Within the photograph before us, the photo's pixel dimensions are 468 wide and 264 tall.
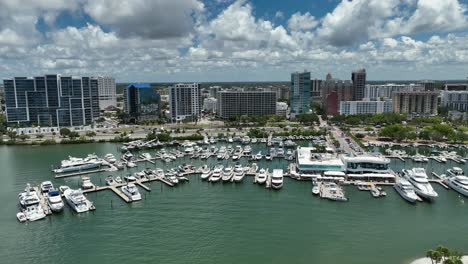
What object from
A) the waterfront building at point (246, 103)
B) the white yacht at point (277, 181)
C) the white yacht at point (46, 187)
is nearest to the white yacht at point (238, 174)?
the white yacht at point (277, 181)

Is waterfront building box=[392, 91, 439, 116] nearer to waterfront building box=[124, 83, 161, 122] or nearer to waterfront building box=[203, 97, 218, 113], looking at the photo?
waterfront building box=[203, 97, 218, 113]

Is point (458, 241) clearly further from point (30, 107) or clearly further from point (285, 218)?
point (30, 107)

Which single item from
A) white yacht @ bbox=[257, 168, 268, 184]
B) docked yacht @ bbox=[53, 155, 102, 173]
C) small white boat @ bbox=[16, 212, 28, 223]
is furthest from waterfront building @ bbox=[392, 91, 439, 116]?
small white boat @ bbox=[16, 212, 28, 223]

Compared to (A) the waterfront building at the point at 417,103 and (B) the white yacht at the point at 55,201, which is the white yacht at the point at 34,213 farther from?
(A) the waterfront building at the point at 417,103

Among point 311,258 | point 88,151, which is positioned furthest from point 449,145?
point 88,151

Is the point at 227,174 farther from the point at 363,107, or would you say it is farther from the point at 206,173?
the point at 363,107

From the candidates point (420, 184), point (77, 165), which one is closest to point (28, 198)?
point (77, 165)
